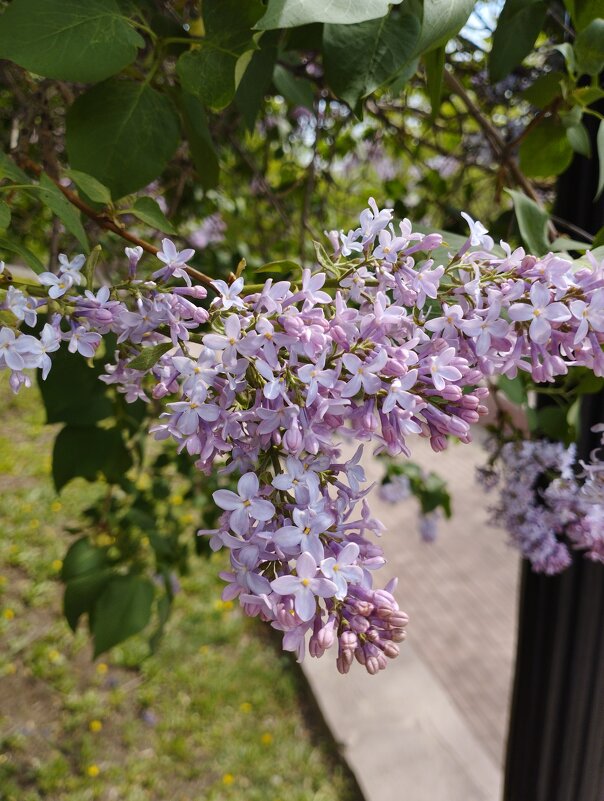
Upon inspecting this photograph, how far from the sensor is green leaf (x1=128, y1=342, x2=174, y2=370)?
422 millimetres

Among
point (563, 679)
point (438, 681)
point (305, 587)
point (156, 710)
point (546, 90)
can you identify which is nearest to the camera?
point (305, 587)

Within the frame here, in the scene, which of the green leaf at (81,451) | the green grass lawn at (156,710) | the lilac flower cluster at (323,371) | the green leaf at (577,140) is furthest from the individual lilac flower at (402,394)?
the green grass lawn at (156,710)

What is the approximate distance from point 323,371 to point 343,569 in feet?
0.35

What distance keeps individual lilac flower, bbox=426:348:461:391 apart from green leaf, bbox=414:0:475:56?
23 cm

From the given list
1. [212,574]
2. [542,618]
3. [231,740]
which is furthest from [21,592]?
[542,618]

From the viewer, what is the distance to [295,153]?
183cm

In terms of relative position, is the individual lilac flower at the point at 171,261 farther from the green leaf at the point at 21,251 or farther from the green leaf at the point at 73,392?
the green leaf at the point at 73,392

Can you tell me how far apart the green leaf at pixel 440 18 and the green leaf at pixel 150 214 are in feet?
0.72

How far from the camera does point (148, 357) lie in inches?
16.7

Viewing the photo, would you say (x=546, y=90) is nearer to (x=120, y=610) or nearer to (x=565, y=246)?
(x=565, y=246)

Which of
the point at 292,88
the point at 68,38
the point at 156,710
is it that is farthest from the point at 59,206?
the point at 156,710

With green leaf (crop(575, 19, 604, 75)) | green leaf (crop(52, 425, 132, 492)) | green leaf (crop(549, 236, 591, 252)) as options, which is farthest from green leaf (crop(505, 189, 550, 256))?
green leaf (crop(52, 425, 132, 492))

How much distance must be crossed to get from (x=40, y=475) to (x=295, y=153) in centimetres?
216

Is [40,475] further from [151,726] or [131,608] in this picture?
[131,608]
